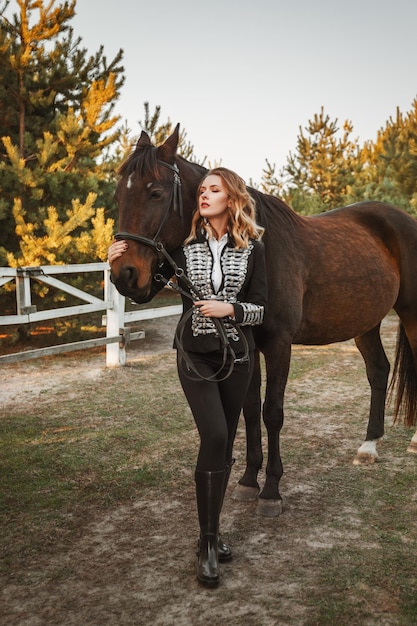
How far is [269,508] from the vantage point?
113 inches

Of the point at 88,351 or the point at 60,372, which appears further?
the point at 88,351

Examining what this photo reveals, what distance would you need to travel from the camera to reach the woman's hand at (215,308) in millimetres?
2102

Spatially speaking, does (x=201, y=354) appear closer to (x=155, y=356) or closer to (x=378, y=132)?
(x=155, y=356)

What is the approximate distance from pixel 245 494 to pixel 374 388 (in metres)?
1.51

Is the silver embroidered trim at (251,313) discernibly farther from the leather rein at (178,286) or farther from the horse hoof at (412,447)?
the horse hoof at (412,447)

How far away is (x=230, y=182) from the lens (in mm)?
2234

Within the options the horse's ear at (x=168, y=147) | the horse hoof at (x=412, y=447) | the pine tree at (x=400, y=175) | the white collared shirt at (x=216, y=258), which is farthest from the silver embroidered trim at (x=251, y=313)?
the pine tree at (x=400, y=175)

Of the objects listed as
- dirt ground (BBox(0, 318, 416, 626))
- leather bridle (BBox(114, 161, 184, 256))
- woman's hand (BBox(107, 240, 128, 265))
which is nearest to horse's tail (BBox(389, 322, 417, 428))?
dirt ground (BBox(0, 318, 416, 626))

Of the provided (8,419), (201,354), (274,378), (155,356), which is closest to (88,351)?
(155,356)

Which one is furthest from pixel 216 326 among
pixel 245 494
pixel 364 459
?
pixel 364 459

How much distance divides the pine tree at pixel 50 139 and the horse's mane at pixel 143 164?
4881 millimetres

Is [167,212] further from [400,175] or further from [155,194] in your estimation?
[400,175]

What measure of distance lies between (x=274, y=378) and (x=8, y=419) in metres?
2.77

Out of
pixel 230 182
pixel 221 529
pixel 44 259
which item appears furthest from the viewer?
pixel 44 259
